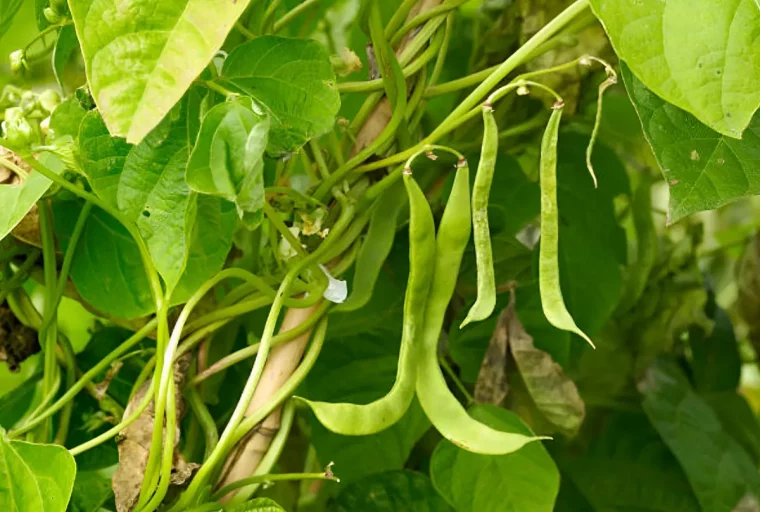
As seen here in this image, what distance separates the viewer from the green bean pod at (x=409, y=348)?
0.45 meters

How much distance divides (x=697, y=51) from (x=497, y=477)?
31 cm

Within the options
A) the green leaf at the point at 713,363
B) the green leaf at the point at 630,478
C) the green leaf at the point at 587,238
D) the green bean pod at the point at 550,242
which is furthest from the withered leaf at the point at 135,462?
the green leaf at the point at 713,363

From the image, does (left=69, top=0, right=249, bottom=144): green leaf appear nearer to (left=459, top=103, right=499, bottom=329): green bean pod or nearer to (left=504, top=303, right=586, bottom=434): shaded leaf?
(left=459, top=103, right=499, bottom=329): green bean pod

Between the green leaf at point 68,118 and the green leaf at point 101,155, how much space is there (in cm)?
3

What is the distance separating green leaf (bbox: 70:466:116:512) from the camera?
0.57m

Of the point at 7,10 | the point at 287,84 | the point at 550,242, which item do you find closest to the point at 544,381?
the point at 550,242

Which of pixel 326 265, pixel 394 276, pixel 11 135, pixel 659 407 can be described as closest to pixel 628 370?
pixel 659 407

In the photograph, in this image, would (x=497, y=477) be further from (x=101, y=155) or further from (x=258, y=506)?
(x=101, y=155)

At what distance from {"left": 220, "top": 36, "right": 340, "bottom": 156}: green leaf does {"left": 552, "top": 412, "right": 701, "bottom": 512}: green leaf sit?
50cm

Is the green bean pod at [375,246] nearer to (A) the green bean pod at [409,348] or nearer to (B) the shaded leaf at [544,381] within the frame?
(A) the green bean pod at [409,348]

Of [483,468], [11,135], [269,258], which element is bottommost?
[483,468]

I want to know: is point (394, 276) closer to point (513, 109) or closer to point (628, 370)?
point (513, 109)

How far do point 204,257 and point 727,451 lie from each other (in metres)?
0.54

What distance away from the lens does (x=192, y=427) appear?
0.57m
